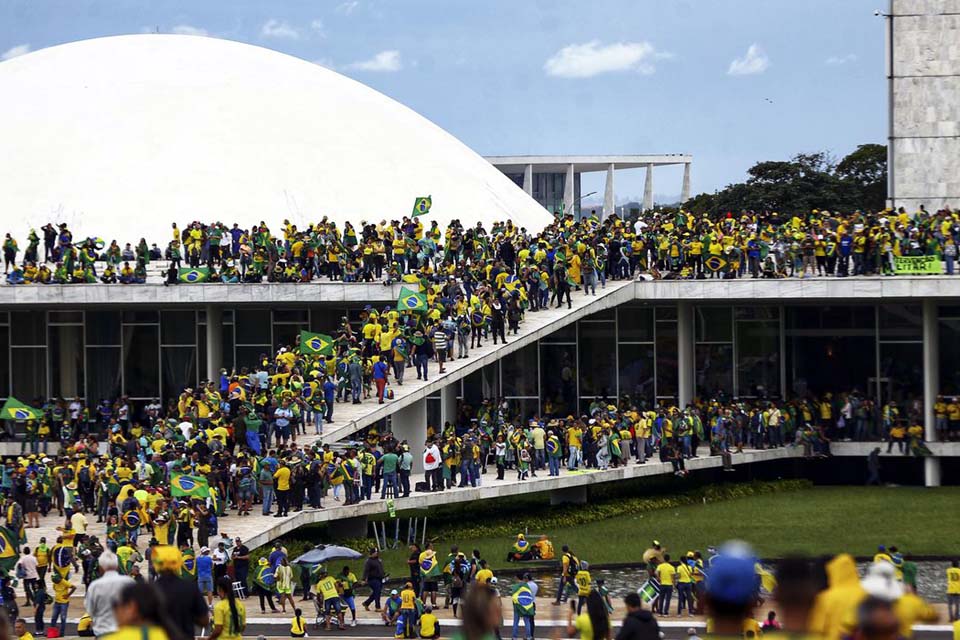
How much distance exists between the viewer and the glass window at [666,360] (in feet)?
129

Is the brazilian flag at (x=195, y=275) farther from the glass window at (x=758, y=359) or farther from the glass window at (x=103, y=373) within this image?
the glass window at (x=758, y=359)

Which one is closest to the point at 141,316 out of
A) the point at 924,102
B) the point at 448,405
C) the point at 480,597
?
the point at 448,405

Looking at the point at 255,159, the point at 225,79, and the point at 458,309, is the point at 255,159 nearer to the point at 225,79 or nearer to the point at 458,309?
the point at 225,79

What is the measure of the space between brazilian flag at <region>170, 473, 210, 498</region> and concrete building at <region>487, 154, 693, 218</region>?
80.6 metres

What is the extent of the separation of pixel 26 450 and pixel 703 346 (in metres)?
16.0

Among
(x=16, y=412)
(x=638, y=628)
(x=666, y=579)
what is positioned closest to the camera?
(x=638, y=628)

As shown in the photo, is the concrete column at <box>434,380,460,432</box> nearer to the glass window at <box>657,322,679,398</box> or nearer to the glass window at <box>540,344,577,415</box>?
the glass window at <box>540,344,577,415</box>

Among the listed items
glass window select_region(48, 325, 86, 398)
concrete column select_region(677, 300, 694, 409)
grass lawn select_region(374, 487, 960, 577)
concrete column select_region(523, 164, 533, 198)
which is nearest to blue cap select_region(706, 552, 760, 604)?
grass lawn select_region(374, 487, 960, 577)

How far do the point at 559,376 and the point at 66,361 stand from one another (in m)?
12.0

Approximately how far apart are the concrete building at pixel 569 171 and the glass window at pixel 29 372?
66.6m

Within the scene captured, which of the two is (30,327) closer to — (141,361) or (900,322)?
(141,361)

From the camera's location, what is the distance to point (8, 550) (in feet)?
74.3

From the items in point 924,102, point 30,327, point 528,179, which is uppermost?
point 528,179

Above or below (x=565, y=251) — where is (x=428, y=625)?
below
